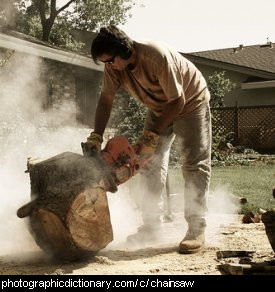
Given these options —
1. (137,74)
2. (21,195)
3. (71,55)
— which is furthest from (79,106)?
(137,74)

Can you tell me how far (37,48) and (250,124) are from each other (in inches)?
325

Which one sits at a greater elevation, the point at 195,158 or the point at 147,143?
the point at 147,143

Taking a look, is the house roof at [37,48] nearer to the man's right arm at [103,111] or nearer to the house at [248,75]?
the man's right arm at [103,111]

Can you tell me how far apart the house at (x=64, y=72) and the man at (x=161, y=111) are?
244 inches

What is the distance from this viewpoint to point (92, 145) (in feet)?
10.4

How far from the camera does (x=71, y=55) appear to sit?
11.4 m

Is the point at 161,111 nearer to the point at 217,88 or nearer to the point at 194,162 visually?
the point at 194,162

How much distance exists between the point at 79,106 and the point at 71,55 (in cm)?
195

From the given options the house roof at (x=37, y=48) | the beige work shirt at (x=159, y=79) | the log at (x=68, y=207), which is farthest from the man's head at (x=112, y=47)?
the house roof at (x=37, y=48)

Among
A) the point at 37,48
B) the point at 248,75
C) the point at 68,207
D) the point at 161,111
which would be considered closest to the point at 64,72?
the point at 37,48

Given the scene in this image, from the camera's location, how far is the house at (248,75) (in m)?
16.7

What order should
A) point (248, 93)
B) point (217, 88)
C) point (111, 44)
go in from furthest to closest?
point (248, 93)
point (217, 88)
point (111, 44)

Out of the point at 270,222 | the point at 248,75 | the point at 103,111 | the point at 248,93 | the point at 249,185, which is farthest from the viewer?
the point at 248,93

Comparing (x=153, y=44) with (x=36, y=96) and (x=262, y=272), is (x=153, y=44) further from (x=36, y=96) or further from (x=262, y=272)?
(x=36, y=96)
